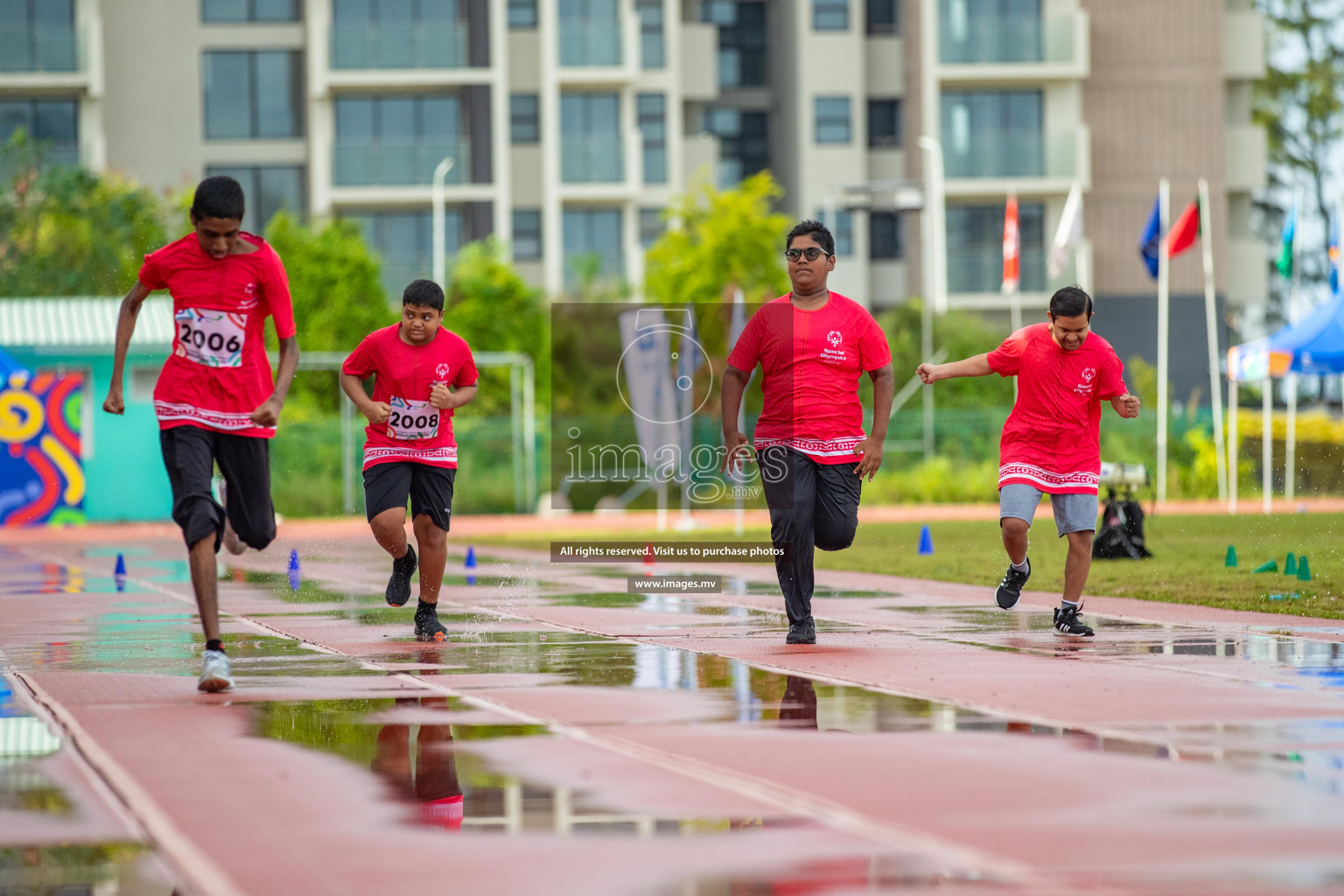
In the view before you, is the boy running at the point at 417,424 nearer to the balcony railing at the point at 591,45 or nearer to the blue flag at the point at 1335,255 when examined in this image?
the blue flag at the point at 1335,255

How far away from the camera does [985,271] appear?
53969 mm

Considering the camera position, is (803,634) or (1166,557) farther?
(1166,557)

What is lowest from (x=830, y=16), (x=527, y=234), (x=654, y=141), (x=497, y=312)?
(x=497, y=312)

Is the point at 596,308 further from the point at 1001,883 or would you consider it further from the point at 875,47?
the point at 1001,883

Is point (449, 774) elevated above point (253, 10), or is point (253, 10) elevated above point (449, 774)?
point (253, 10)

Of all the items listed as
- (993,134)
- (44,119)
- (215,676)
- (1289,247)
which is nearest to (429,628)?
(215,676)

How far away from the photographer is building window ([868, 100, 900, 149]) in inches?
2227

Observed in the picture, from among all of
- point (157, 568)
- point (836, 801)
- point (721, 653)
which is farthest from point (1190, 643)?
point (157, 568)

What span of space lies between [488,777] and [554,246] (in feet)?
158

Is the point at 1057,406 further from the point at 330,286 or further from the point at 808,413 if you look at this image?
the point at 330,286

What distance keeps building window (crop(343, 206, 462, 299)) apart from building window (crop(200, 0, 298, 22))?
575 cm

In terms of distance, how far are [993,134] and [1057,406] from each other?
44.8 metres

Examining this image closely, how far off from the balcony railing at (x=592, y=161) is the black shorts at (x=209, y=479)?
149 ft

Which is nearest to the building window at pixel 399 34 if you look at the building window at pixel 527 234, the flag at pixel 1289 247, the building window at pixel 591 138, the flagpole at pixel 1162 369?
the building window at pixel 591 138
